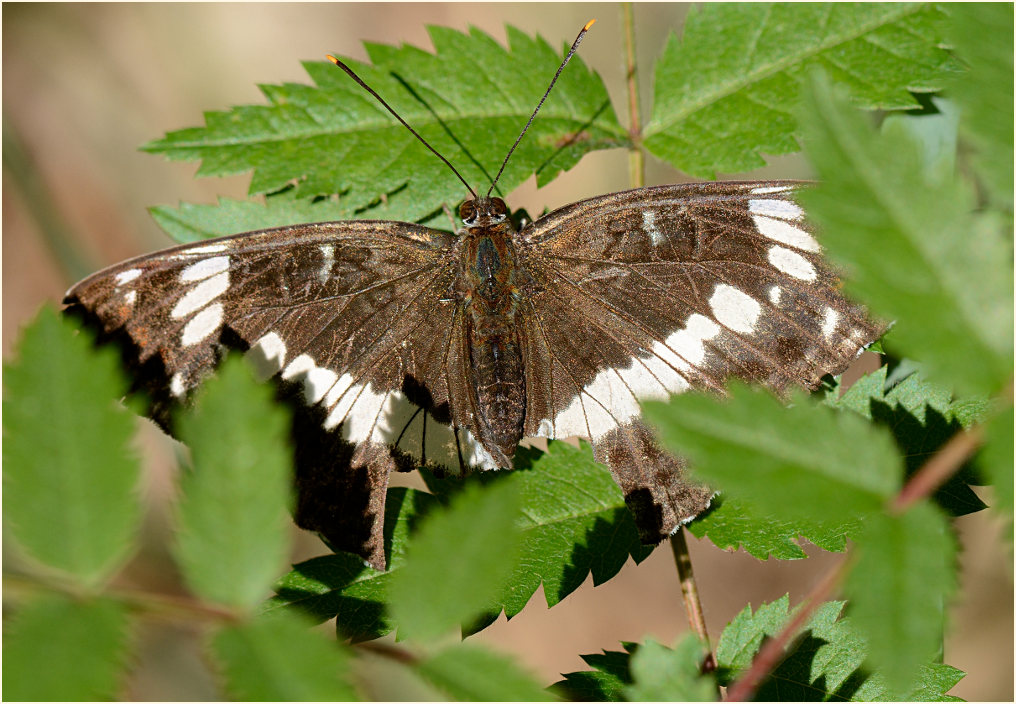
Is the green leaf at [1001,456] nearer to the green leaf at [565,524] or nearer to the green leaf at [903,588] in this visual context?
the green leaf at [903,588]

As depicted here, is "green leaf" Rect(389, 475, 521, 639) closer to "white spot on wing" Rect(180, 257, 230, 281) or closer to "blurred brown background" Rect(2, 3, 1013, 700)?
"white spot on wing" Rect(180, 257, 230, 281)

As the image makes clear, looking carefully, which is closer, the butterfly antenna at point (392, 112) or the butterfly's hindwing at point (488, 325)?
the butterfly's hindwing at point (488, 325)

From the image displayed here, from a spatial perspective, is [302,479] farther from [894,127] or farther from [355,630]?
[894,127]

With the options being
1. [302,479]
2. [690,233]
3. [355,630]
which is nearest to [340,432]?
[302,479]

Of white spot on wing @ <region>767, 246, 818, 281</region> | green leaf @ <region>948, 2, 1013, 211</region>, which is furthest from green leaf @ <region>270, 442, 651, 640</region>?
green leaf @ <region>948, 2, 1013, 211</region>

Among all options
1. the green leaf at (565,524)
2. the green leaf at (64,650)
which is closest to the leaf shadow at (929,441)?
the green leaf at (565,524)
